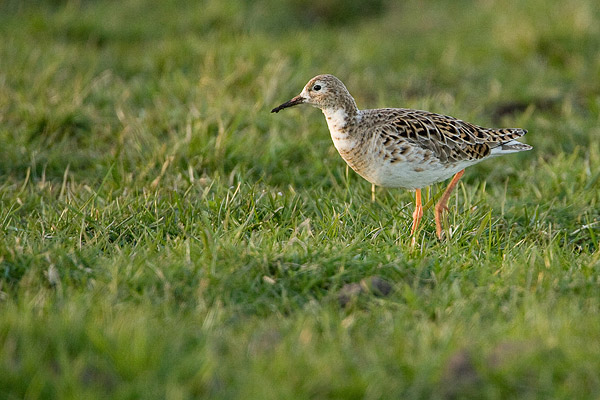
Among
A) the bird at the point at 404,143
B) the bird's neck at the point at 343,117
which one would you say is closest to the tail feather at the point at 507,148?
the bird at the point at 404,143

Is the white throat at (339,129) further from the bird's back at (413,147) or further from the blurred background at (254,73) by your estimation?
the blurred background at (254,73)

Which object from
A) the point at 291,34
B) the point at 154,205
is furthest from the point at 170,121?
the point at 291,34

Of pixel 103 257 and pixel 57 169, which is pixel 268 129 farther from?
pixel 103 257

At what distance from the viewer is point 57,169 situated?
6.45 metres

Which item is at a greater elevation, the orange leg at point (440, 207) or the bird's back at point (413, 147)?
the bird's back at point (413, 147)

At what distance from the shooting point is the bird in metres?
5.18

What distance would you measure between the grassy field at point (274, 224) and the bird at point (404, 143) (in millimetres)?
213

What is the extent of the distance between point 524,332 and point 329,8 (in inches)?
350

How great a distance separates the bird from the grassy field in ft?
0.70

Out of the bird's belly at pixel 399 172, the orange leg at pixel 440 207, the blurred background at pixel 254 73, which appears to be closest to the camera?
the orange leg at pixel 440 207

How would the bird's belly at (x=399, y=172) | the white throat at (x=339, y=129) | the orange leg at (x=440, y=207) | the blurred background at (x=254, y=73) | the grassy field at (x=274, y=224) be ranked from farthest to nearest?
the blurred background at (x=254, y=73), the white throat at (x=339, y=129), the bird's belly at (x=399, y=172), the orange leg at (x=440, y=207), the grassy field at (x=274, y=224)

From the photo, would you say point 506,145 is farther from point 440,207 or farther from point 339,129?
point 339,129

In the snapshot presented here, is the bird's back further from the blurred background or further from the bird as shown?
the blurred background

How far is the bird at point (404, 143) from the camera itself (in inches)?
204
